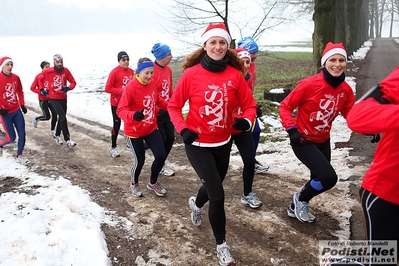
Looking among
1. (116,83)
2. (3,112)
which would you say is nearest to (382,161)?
(116,83)

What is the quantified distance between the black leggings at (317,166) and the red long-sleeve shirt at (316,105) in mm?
136

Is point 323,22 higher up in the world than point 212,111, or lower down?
higher up

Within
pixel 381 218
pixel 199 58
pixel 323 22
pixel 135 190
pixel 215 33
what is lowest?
pixel 135 190

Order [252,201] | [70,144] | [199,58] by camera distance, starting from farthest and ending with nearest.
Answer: [70,144]
[252,201]
[199,58]

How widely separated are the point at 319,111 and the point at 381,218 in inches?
74.9

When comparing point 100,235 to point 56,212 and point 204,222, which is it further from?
point 204,222

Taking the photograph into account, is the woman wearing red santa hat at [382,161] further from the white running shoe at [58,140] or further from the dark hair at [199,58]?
the white running shoe at [58,140]

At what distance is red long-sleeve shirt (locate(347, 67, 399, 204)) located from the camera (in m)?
2.23

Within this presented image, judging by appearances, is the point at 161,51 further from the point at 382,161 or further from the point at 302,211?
the point at 382,161

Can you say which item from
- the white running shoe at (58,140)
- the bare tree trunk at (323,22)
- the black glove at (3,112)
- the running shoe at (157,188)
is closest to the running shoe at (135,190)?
the running shoe at (157,188)

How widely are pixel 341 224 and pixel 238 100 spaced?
2099mm

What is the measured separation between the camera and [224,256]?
3.77 meters

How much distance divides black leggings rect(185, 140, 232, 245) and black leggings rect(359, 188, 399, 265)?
4.98 feet

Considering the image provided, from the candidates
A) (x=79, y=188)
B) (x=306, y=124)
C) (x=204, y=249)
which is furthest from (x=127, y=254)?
(x=306, y=124)
